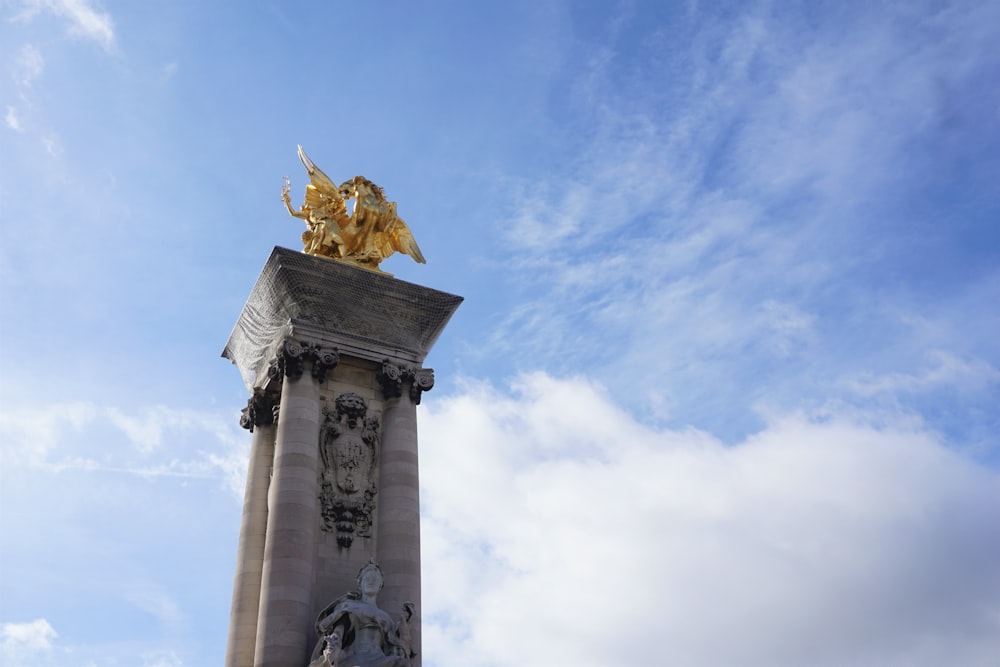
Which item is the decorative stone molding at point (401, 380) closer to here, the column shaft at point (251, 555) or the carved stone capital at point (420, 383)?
the carved stone capital at point (420, 383)

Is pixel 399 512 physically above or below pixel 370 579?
above

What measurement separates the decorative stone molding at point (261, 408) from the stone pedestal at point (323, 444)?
0.10ft

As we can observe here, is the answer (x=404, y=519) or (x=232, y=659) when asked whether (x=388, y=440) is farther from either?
(x=232, y=659)

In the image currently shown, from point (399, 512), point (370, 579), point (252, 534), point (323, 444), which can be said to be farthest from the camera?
point (252, 534)

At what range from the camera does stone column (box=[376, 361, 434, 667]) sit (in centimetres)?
2252

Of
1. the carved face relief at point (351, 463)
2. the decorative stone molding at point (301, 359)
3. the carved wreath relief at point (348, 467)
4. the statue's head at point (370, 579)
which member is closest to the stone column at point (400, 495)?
the carved wreath relief at point (348, 467)

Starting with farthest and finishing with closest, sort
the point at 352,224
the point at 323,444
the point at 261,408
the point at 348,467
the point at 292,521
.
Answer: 1. the point at 352,224
2. the point at 261,408
3. the point at 323,444
4. the point at 348,467
5. the point at 292,521

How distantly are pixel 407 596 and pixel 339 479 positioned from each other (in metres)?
3.02

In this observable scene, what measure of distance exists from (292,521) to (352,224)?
334 inches

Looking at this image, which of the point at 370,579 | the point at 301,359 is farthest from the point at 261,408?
the point at 370,579

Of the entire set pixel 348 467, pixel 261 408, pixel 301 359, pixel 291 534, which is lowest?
pixel 291 534

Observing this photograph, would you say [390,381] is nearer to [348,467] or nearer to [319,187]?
[348,467]

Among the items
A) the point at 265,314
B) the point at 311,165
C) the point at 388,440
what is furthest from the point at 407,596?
the point at 311,165

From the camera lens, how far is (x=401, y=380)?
25.2m
